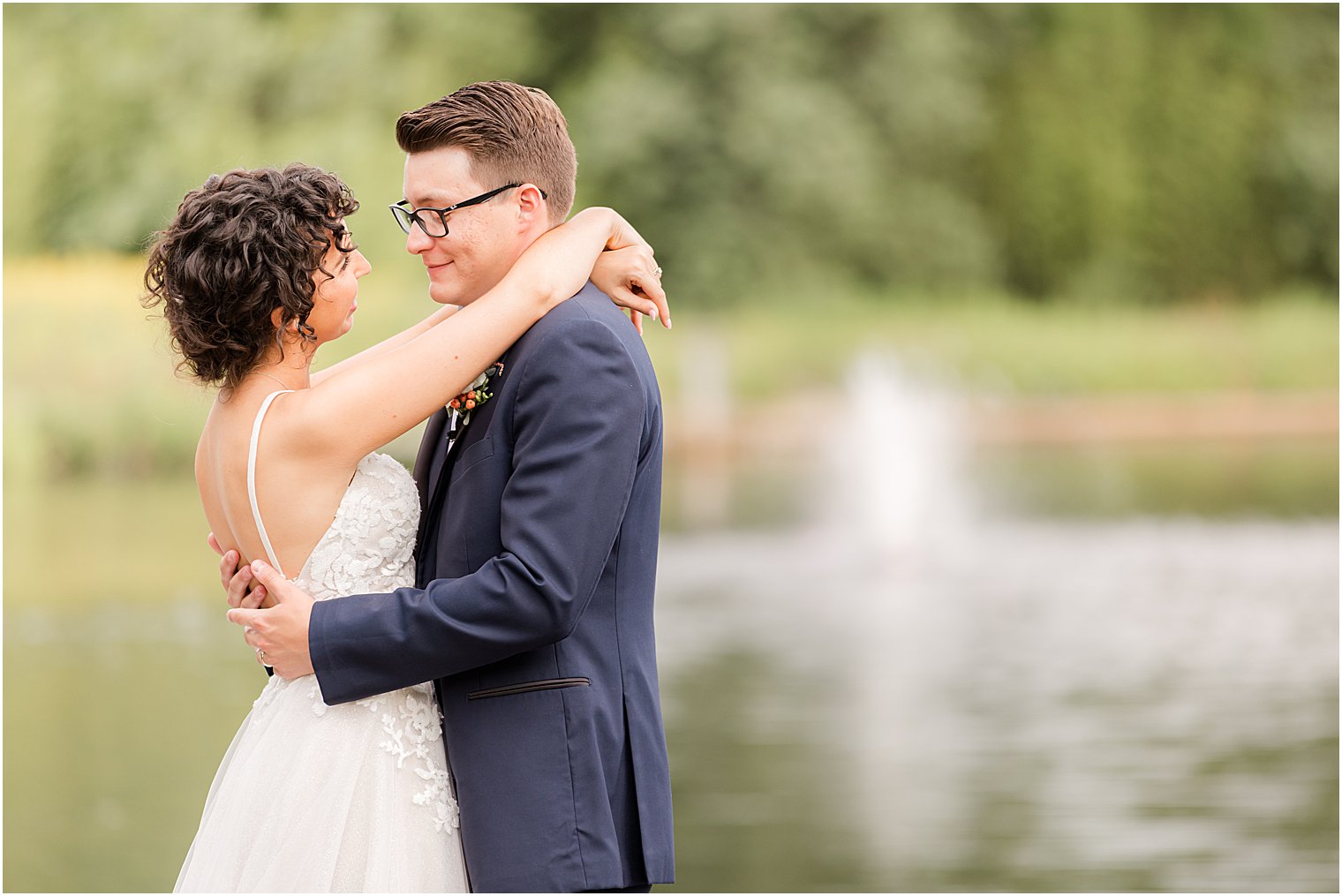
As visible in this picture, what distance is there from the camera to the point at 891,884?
223 inches

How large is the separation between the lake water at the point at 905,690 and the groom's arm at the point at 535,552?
151 inches

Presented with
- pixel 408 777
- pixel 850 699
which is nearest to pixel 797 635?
pixel 850 699

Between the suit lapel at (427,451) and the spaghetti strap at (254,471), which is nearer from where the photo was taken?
the spaghetti strap at (254,471)

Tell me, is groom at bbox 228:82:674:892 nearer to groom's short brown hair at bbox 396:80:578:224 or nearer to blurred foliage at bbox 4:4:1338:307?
groom's short brown hair at bbox 396:80:578:224

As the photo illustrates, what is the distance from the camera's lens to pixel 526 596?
210cm

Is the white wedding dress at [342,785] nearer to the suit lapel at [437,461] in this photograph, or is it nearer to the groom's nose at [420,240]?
the suit lapel at [437,461]

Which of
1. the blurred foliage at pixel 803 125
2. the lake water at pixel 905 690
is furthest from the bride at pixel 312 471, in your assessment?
the blurred foliage at pixel 803 125

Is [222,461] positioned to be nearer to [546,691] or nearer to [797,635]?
[546,691]

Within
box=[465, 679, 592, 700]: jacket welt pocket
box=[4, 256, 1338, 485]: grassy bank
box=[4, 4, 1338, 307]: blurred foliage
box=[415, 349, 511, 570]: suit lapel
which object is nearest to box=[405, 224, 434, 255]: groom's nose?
box=[415, 349, 511, 570]: suit lapel

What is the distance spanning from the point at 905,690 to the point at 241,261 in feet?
22.6

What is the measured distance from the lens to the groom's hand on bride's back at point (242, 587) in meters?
2.32

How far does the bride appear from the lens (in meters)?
2.25

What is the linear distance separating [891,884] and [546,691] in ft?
12.4

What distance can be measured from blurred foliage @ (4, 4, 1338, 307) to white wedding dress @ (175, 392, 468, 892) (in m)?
20.9
